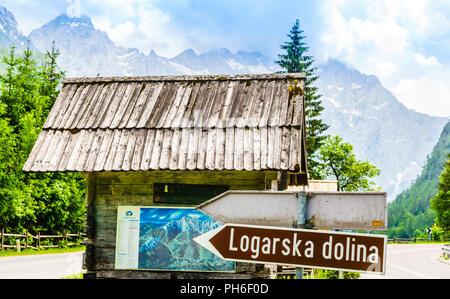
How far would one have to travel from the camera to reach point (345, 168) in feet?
192

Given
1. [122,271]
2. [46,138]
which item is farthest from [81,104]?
[122,271]

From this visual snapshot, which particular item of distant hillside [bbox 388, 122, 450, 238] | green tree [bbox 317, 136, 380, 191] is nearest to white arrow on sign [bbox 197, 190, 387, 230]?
green tree [bbox 317, 136, 380, 191]

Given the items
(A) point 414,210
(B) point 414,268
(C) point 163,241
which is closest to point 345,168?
(B) point 414,268

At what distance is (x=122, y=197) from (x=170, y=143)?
1.88 metres

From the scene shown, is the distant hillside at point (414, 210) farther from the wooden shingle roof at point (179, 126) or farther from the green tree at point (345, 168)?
the wooden shingle roof at point (179, 126)

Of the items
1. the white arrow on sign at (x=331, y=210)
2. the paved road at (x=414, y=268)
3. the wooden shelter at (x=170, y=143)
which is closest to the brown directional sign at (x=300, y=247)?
the white arrow on sign at (x=331, y=210)

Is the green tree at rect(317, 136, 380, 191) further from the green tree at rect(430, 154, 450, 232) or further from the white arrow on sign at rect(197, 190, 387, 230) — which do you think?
the white arrow on sign at rect(197, 190, 387, 230)

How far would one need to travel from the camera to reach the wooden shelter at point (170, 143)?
10.0 meters

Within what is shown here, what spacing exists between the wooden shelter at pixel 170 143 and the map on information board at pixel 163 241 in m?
0.18

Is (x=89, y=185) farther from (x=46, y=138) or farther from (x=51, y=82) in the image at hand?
(x=51, y=82)

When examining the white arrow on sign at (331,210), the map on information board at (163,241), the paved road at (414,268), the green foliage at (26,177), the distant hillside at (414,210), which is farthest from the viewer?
the distant hillside at (414,210)

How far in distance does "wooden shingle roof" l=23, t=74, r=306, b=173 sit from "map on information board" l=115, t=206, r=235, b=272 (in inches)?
57.6

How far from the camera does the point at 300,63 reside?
168 feet

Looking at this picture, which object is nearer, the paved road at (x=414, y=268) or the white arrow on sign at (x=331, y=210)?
the white arrow on sign at (x=331, y=210)
